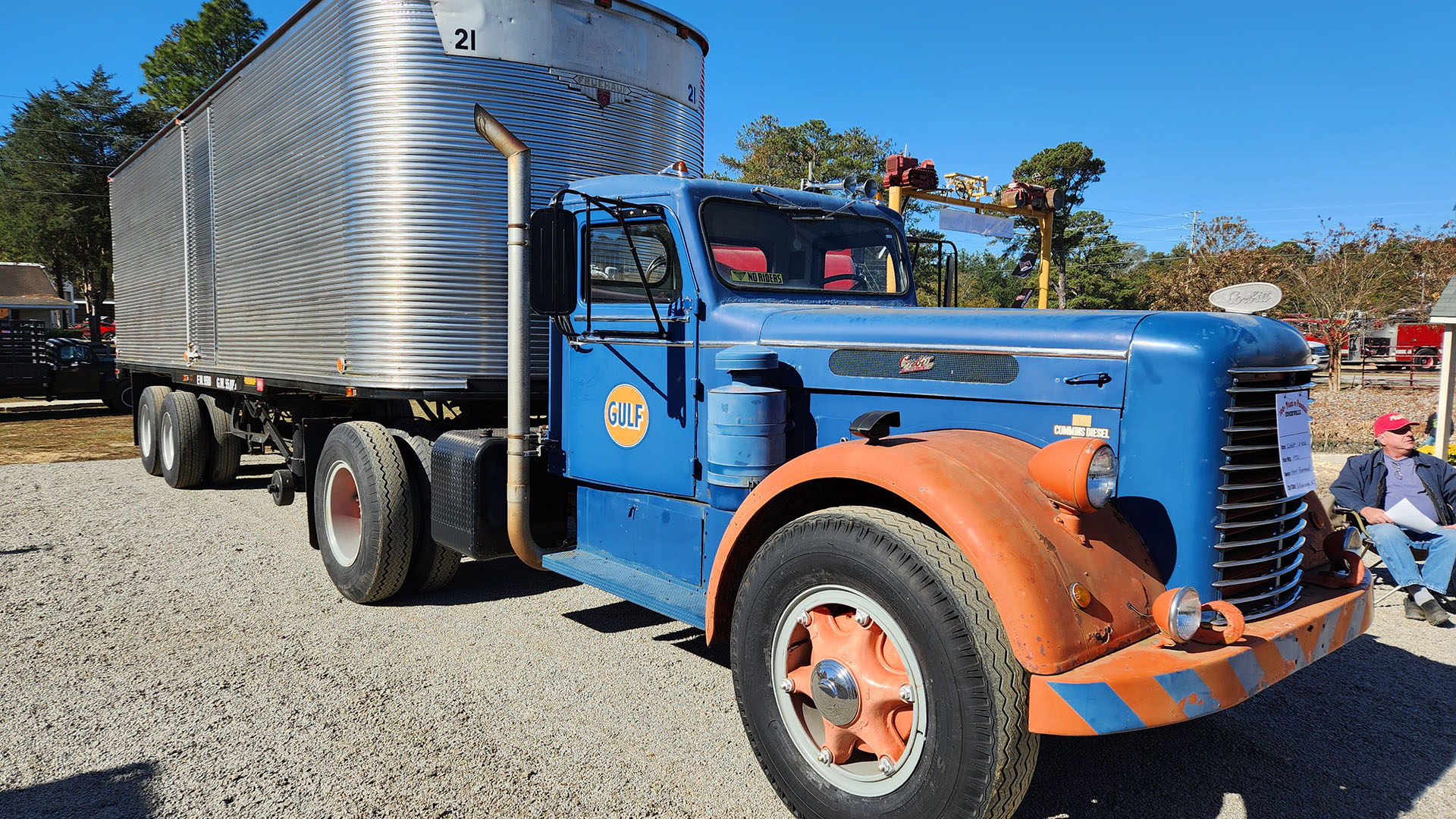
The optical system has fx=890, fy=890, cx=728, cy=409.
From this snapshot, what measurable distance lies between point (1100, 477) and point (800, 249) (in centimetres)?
211

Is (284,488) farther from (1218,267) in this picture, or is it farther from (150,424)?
(1218,267)

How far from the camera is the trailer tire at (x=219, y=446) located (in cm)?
888

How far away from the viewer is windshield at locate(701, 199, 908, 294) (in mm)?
4004

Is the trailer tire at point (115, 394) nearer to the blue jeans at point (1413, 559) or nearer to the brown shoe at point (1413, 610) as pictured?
the blue jeans at point (1413, 559)

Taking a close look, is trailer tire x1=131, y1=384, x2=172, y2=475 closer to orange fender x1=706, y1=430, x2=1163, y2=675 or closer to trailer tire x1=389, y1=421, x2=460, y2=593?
trailer tire x1=389, y1=421, x2=460, y2=593

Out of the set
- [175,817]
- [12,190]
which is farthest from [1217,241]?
[12,190]

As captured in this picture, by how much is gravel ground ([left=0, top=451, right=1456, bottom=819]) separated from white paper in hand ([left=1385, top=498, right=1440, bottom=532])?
57 cm

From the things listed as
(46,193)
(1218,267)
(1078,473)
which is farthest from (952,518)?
(46,193)

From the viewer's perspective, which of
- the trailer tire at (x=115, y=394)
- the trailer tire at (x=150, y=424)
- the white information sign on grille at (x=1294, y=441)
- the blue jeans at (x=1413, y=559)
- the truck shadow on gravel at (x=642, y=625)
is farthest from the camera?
the trailer tire at (x=115, y=394)

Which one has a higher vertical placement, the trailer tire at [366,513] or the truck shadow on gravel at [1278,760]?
A: the trailer tire at [366,513]

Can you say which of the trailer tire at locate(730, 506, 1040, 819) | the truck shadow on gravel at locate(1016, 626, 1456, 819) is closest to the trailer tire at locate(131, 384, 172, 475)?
the trailer tire at locate(730, 506, 1040, 819)

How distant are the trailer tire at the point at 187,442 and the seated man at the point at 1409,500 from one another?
976 cm

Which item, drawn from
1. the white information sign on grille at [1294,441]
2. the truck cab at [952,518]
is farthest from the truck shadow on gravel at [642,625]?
the white information sign on grille at [1294,441]

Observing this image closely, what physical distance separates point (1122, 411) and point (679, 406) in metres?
1.84
